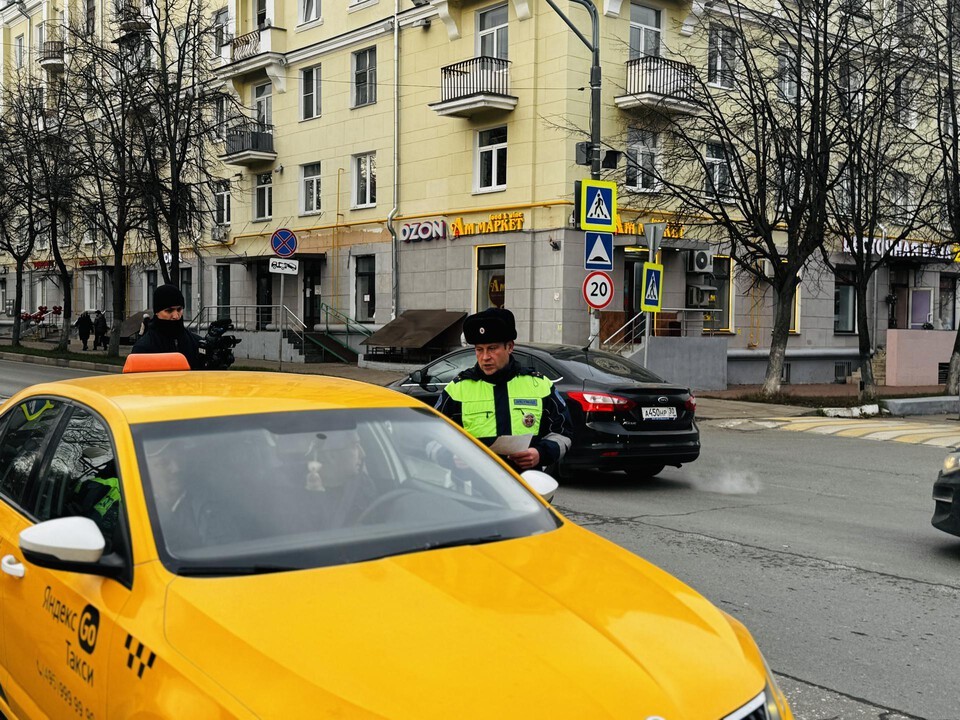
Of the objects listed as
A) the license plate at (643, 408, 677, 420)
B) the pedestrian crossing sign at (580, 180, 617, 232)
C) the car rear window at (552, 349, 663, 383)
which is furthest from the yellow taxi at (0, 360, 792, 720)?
the pedestrian crossing sign at (580, 180, 617, 232)

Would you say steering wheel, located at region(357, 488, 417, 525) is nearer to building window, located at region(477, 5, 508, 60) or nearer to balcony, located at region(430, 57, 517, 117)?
balcony, located at region(430, 57, 517, 117)

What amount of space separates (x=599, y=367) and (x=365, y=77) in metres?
23.6

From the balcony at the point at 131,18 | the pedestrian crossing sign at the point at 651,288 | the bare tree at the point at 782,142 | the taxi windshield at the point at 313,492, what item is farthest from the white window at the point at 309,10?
the taxi windshield at the point at 313,492

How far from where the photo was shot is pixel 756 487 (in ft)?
36.7

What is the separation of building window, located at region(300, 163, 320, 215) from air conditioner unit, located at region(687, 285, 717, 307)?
1276 centimetres

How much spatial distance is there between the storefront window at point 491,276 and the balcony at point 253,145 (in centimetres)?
1043

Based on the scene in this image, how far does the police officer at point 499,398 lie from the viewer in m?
5.31

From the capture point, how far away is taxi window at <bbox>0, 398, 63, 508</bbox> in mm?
4000

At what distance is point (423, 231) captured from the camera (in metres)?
30.3

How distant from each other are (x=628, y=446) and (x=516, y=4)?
1959cm

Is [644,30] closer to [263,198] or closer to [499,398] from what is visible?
[263,198]

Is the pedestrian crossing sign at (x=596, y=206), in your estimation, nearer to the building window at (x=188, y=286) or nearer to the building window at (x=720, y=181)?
the building window at (x=720, y=181)

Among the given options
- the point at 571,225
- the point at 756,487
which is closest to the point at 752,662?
the point at 756,487

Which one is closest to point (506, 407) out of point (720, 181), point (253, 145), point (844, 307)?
point (720, 181)
